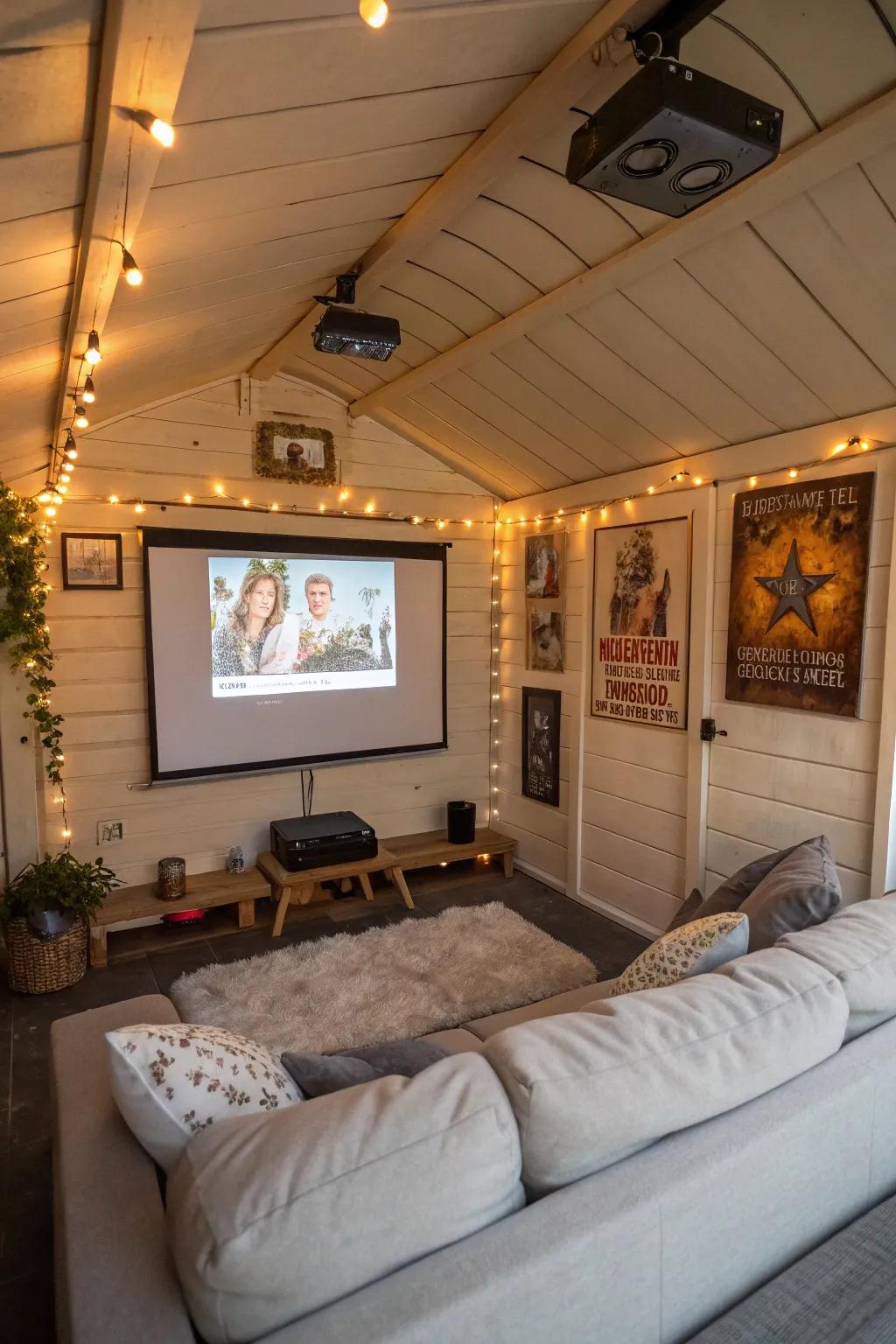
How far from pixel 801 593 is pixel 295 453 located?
281 centimetres

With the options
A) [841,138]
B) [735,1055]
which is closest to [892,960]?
[735,1055]

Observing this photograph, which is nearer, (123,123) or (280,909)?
(123,123)

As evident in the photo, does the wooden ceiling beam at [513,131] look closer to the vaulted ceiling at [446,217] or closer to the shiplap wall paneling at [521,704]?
the vaulted ceiling at [446,217]

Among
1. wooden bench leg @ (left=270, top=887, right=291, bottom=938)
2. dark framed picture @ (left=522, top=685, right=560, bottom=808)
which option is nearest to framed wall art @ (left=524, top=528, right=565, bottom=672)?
dark framed picture @ (left=522, top=685, right=560, bottom=808)

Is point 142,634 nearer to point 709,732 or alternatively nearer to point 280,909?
point 280,909

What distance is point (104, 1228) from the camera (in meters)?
1.11

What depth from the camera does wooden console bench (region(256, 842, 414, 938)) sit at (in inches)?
153

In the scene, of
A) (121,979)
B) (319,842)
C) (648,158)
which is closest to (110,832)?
(121,979)

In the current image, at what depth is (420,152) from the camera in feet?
6.40

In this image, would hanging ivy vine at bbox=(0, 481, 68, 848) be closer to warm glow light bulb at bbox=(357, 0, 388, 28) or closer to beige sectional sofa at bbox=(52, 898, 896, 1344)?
beige sectional sofa at bbox=(52, 898, 896, 1344)

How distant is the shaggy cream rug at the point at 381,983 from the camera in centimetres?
290

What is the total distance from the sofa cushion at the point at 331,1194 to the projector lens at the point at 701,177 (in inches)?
72.0

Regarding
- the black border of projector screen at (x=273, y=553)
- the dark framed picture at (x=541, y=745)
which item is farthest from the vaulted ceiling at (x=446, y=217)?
the dark framed picture at (x=541, y=745)

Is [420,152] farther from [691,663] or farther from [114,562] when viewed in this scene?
[114,562]
